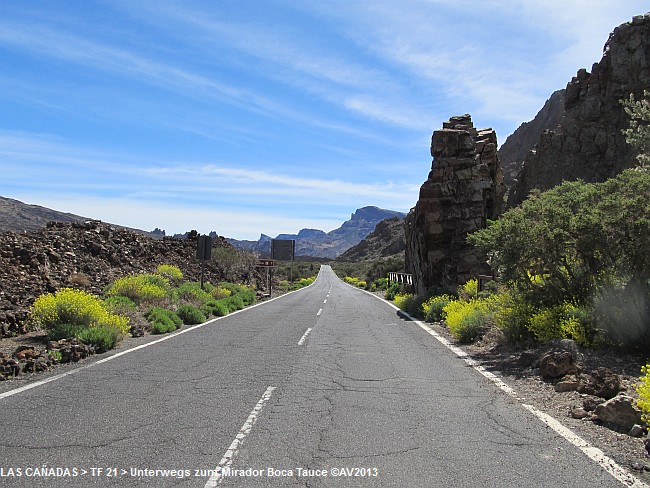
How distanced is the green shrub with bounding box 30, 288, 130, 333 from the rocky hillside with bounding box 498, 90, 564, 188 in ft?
378

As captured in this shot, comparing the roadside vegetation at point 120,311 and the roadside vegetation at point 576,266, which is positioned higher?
the roadside vegetation at point 576,266

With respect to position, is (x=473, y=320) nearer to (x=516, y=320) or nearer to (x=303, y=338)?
(x=516, y=320)

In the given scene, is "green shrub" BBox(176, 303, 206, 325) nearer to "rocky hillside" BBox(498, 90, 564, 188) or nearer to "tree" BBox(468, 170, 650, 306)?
"tree" BBox(468, 170, 650, 306)

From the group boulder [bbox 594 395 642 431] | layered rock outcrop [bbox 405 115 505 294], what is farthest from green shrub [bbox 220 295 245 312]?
boulder [bbox 594 395 642 431]

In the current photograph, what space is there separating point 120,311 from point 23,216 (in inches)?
2127

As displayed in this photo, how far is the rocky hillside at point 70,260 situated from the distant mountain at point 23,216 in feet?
65.3

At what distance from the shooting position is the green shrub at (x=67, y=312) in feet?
38.7

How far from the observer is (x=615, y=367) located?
8648 mm

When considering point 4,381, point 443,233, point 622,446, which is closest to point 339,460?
point 622,446

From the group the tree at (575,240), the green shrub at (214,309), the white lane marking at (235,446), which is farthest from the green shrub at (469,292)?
the white lane marking at (235,446)

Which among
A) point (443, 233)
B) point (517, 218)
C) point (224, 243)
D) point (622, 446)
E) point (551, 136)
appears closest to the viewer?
point (622, 446)

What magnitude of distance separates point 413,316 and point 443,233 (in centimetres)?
557

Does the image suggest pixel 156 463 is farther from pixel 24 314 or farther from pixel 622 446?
pixel 24 314

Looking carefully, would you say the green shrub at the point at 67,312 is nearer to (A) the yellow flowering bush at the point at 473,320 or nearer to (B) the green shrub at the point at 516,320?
(A) the yellow flowering bush at the point at 473,320
